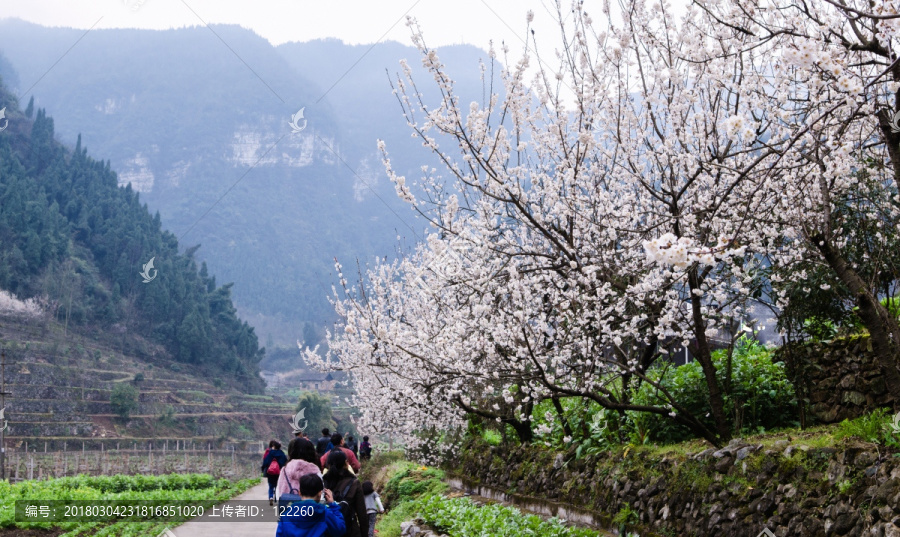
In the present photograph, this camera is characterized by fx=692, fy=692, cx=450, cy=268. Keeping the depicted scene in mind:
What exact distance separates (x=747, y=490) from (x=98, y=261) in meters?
80.2

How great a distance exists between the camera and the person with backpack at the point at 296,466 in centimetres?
687

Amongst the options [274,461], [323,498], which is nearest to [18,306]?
[274,461]

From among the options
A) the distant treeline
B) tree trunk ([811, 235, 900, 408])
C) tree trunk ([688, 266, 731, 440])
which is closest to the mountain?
the distant treeline

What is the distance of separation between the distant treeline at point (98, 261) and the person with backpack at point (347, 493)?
6692cm

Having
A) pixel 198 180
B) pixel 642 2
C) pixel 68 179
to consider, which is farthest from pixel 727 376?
pixel 198 180

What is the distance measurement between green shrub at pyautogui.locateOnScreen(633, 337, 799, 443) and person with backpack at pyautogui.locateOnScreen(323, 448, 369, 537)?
3.80 m

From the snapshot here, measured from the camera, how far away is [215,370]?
7494 centimetres

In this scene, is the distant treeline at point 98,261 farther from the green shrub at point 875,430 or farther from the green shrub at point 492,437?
the green shrub at point 875,430

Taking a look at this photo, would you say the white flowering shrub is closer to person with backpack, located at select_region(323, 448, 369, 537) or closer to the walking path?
the walking path

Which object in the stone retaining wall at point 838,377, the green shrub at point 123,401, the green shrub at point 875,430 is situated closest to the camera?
the green shrub at point 875,430

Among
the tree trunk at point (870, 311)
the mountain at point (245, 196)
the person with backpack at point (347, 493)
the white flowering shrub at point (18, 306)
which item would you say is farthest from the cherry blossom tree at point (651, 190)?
the mountain at point (245, 196)

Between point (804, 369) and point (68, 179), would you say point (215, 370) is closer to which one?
point (68, 179)

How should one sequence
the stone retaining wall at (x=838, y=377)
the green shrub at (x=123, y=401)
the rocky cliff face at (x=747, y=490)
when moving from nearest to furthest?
the rocky cliff face at (x=747, y=490)
the stone retaining wall at (x=838, y=377)
the green shrub at (x=123, y=401)

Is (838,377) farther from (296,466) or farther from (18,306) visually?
(18,306)
